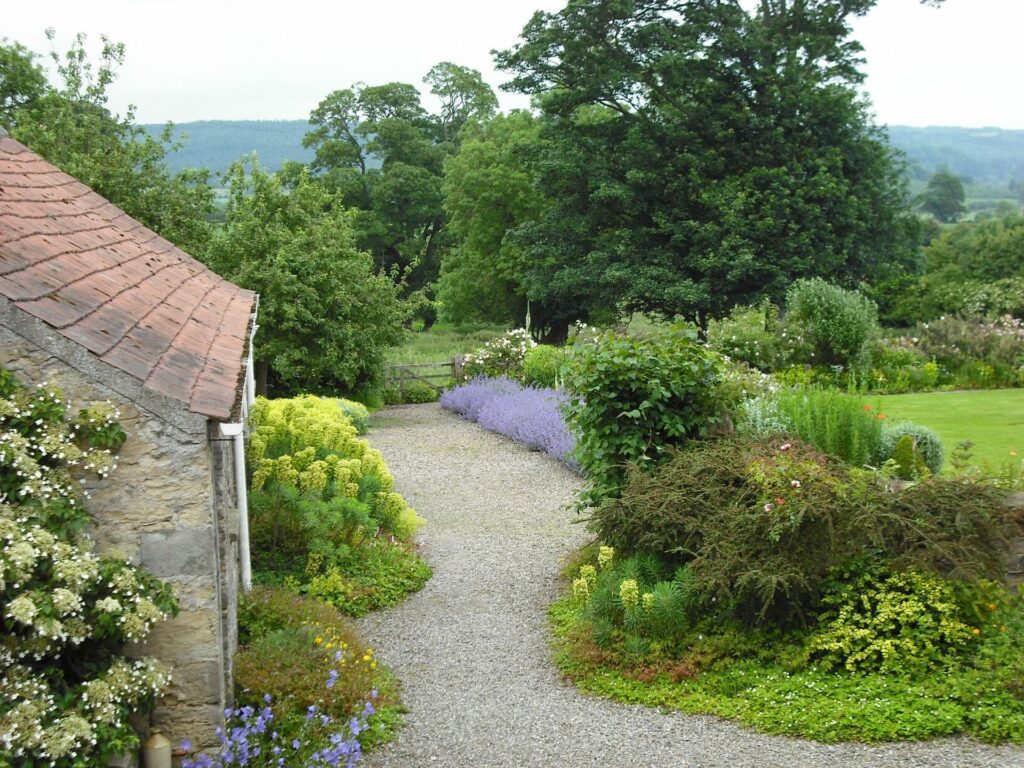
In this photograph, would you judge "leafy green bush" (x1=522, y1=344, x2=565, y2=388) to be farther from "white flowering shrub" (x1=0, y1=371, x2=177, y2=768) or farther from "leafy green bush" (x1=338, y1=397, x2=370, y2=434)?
"white flowering shrub" (x1=0, y1=371, x2=177, y2=768)

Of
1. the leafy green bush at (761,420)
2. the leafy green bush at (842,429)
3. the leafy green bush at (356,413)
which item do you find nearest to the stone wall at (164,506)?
the leafy green bush at (761,420)

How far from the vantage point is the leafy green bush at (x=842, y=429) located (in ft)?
29.6

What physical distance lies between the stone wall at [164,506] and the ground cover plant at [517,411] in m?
8.36

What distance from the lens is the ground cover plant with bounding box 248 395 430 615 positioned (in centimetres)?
841

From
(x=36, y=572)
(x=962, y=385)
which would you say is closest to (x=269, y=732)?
(x=36, y=572)

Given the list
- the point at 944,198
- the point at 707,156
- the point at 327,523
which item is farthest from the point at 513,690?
the point at 944,198

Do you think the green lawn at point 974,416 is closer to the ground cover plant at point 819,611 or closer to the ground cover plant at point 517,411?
the ground cover plant at point 819,611

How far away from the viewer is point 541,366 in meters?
19.8

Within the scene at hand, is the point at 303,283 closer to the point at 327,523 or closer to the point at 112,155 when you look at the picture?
the point at 112,155

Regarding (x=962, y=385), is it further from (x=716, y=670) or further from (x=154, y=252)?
(x=154, y=252)

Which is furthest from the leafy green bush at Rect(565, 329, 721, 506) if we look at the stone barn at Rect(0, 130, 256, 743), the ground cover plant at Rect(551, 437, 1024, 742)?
the stone barn at Rect(0, 130, 256, 743)

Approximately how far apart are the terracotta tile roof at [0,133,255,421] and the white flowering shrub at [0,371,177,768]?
0.40 m

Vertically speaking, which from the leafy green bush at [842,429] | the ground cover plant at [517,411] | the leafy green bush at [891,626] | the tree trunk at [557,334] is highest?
the leafy green bush at [842,429]

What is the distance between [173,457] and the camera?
462cm
